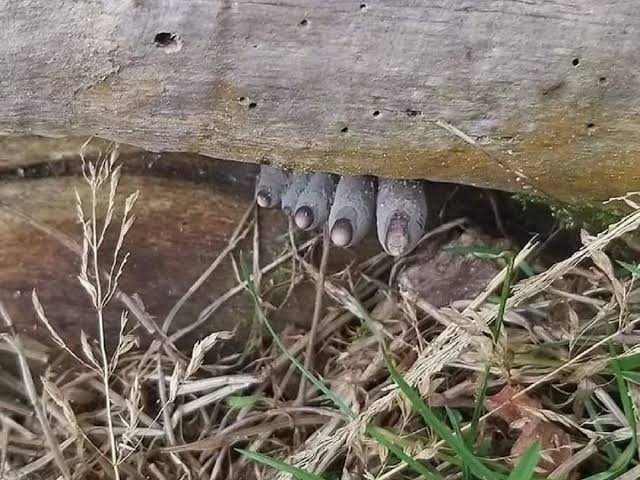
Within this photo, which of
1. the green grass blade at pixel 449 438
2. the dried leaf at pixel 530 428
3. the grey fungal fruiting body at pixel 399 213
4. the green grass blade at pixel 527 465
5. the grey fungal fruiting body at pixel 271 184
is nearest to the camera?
the green grass blade at pixel 527 465

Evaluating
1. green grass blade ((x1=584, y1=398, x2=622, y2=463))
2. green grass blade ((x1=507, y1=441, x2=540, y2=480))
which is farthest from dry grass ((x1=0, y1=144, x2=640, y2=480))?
green grass blade ((x1=507, y1=441, x2=540, y2=480))

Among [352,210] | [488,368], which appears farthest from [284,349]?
[488,368]

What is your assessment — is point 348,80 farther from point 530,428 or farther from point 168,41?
point 530,428

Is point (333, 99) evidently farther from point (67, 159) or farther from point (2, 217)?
point (2, 217)

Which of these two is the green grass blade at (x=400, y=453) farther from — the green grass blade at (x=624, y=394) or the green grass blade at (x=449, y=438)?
the green grass blade at (x=624, y=394)

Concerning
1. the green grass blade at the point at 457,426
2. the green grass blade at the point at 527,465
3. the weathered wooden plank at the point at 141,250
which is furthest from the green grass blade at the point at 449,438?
the weathered wooden plank at the point at 141,250

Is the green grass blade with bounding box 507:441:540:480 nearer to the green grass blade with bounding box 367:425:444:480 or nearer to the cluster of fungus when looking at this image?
the green grass blade with bounding box 367:425:444:480
